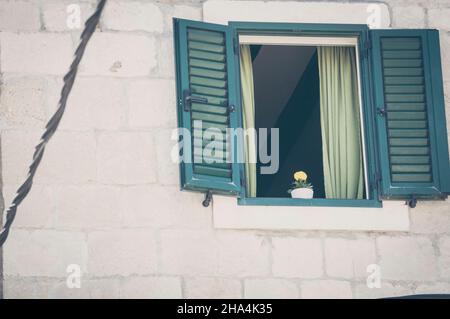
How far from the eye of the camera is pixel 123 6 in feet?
28.8

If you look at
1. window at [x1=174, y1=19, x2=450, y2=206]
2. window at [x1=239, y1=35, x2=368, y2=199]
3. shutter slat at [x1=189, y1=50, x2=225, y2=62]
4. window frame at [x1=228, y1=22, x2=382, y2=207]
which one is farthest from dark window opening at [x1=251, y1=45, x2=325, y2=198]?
shutter slat at [x1=189, y1=50, x2=225, y2=62]

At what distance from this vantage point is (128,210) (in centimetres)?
823

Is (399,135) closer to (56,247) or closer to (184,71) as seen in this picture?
(184,71)

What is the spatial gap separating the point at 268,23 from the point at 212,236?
1720mm

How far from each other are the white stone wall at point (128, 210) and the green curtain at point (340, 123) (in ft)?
1.72

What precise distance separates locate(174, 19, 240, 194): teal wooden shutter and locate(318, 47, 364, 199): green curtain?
0.81 meters

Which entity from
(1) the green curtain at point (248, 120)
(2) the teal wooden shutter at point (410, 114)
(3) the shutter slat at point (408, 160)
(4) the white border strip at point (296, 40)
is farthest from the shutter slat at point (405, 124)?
(1) the green curtain at point (248, 120)

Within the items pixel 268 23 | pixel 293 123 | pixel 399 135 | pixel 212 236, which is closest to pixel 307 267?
pixel 212 236

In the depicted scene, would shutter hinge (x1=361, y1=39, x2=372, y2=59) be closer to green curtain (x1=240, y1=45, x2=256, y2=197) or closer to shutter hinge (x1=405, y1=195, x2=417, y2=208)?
green curtain (x1=240, y1=45, x2=256, y2=197)

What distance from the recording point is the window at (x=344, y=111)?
842 cm

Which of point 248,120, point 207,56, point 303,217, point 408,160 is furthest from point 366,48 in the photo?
point 303,217

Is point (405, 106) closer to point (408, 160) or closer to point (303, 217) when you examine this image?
point (408, 160)

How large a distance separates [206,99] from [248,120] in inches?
18.3

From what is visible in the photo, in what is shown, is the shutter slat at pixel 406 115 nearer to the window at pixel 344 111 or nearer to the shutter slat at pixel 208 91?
the window at pixel 344 111
